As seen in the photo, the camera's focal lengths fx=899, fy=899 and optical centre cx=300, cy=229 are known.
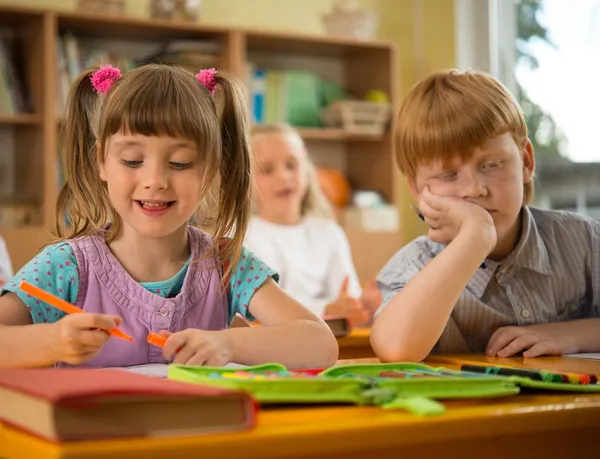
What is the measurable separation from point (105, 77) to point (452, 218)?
61cm

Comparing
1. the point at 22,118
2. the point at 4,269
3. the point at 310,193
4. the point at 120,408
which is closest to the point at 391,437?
the point at 120,408

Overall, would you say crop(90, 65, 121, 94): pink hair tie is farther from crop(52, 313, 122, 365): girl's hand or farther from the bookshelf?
the bookshelf

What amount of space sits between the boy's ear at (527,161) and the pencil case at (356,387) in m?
0.76

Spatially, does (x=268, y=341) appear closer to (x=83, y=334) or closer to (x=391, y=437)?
(x=83, y=334)

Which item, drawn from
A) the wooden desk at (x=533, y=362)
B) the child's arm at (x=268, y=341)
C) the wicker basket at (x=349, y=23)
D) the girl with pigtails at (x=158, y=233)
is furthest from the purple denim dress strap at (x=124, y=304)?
the wicker basket at (x=349, y=23)

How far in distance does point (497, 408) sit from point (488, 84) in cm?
88

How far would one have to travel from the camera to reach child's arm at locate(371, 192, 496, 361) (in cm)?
134

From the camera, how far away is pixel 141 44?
4.25 m

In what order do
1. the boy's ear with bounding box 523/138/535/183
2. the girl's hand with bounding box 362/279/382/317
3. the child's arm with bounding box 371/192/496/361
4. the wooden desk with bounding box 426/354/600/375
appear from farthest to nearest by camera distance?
the girl's hand with bounding box 362/279/382/317 < the boy's ear with bounding box 523/138/535/183 < the child's arm with bounding box 371/192/496/361 < the wooden desk with bounding box 426/354/600/375

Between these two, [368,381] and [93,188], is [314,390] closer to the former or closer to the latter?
[368,381]

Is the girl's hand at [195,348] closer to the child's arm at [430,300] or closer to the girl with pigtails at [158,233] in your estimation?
the girl with pigtails at [158,233]

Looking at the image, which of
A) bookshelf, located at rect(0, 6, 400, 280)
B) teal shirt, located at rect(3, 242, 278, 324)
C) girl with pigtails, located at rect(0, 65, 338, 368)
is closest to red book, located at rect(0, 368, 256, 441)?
girl with pigtails, located at rect(0, 65, 338, 368)

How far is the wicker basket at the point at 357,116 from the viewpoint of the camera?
4.41 meters

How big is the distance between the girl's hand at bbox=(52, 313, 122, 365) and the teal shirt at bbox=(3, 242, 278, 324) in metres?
0.28
